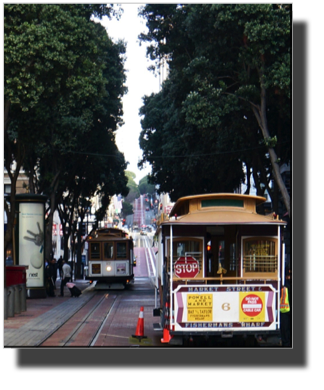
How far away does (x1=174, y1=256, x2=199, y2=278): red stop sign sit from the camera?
14.7 m

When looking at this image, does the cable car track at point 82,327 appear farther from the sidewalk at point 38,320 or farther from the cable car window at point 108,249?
the cable car window at point 108,249

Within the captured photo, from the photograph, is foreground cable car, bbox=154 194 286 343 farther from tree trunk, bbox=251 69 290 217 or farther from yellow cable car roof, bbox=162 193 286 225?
tree trunk, bbox=251 69 290 217

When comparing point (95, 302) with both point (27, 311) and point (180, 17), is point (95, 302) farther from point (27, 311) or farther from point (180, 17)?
point (180, 17)

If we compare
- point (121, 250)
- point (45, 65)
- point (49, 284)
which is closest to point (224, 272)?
point (45, 65)

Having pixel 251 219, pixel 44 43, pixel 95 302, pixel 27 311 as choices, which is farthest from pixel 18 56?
pixel 95 302

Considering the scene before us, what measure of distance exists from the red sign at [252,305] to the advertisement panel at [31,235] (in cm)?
1776

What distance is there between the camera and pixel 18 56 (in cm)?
2178

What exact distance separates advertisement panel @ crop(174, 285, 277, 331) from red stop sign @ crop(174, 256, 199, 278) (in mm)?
639

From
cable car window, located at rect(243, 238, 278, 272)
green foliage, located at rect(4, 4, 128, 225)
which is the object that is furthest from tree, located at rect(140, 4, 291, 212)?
cable car window, located at rect(243, 238, 278, 272)

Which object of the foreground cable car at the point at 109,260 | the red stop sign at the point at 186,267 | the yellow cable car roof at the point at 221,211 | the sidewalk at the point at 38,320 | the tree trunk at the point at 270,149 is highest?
the tree trunk at the point at 270,149

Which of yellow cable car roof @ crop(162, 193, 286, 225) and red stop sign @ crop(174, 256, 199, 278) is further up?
yellow cable car roof @ crop(162, 193, 286, 225)

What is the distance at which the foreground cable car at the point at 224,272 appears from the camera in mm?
14016

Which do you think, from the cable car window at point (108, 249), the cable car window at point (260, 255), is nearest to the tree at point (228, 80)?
the cable car window at point (108, 249)

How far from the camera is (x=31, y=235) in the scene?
30.4 m
